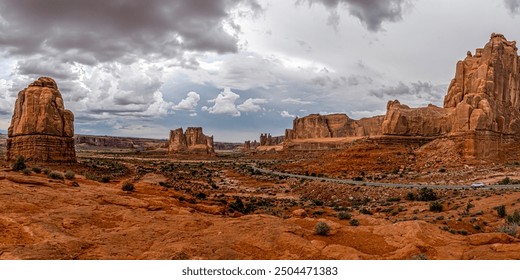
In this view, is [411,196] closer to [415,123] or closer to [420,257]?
[420,257]

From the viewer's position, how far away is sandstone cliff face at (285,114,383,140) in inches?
6324

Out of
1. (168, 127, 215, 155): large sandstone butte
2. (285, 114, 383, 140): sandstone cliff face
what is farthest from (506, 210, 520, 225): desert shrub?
(285, 114, 383, 140): sandstone cliff face

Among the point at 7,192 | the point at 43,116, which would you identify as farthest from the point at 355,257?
the point at 43,116

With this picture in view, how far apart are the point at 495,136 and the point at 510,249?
4853 centimetres

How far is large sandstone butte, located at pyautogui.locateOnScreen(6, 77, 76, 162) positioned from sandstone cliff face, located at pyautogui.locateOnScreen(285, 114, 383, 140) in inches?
5240

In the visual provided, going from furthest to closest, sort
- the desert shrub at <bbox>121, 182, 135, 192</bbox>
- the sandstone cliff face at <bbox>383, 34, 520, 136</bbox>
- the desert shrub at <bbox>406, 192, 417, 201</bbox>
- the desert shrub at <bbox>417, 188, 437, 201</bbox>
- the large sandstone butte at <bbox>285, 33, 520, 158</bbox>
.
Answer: the sandstone cliff face at <bbox>383, 34, 520, 136</bbox> → the large sandstone butte at <bbox>285, 33, 520, 158</bbox> → the desert shrub at <bbox>406, 192, 417, 201</bbox> → the desert shrub at <bbox>417, 188, 437, 201</bbox> → the desert shrub at <bbox>121, 182, 135, 192</bbox>

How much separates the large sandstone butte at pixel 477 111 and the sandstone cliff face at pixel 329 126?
9667cm

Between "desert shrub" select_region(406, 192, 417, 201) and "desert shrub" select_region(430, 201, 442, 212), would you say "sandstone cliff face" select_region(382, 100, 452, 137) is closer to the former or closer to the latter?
"desert shrub" select_region(406, 192, 417, 201)

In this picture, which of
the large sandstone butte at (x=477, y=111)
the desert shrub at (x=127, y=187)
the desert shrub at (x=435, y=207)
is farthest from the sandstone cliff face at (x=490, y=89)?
the desert shrub at (x=127, y=187)

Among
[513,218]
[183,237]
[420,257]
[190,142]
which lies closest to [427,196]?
[513,218]

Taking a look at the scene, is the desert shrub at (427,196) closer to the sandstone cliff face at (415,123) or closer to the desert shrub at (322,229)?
the desert shrub at (322,229)

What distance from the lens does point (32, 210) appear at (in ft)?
36.8

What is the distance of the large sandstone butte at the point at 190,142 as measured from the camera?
142000 mm

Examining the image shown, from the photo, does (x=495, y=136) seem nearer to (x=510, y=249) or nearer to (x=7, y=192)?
(x=510, y=249)
